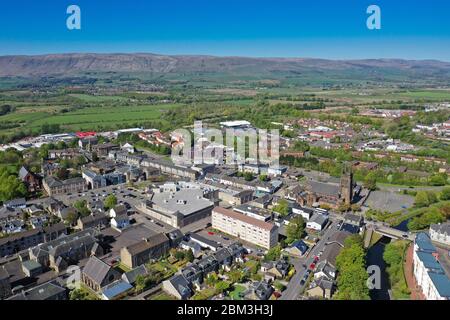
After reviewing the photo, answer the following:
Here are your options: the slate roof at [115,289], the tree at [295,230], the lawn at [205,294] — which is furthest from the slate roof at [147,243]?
the tree at [295,230]

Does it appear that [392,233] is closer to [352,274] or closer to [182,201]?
[352,274]

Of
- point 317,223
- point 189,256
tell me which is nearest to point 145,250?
point 189,256

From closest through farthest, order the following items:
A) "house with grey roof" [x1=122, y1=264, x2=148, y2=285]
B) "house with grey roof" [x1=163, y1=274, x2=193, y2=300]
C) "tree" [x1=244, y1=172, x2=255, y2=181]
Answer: "house with grey roof" [x1=163, y1=274, x2=193, y2=300] < "house with grey roof" [x1=122, y1=264, x2=148, y2=285] < "tree" [x1=244, y1=172, x2=255, y2=181]

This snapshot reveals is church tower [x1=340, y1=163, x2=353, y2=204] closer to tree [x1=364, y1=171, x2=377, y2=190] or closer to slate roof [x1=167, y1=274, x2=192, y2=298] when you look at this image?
tree [x1=364, y1=171, x2=377, y2=190]

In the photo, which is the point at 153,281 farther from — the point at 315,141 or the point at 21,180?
the point at 315,141

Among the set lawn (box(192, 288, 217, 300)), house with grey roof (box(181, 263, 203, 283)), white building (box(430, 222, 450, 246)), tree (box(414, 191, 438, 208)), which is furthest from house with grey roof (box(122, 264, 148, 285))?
tree (box(414, 191, 438, 208))

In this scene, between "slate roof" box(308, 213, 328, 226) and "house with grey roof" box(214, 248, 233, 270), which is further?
"slate roof" box(308, 213, 328, 226)

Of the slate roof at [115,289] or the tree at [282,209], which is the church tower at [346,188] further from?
the slate roof at [115,289]
